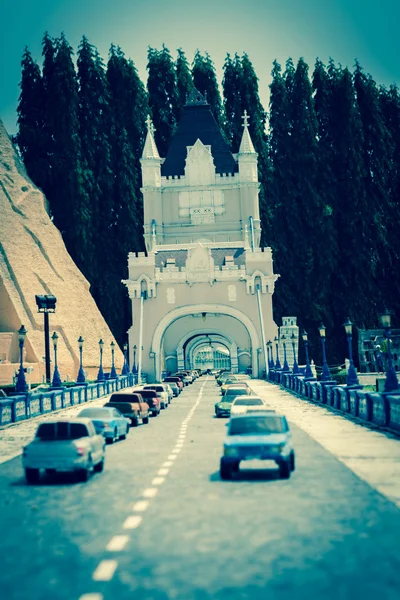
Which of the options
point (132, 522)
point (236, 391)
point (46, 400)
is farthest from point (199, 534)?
point (46, 400)

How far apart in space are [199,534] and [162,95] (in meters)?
95.8

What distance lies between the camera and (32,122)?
310 feet

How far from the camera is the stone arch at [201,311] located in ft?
243

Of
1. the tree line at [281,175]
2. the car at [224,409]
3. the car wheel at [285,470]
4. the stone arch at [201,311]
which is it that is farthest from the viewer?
the tree line at [281,175]

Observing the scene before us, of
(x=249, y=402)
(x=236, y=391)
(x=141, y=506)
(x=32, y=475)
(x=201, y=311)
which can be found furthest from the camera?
(x=201, y=311)

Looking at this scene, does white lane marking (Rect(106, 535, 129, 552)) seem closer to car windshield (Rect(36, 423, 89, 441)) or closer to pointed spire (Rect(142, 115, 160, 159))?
car windshield (Rect(36, 423, 89, 441))

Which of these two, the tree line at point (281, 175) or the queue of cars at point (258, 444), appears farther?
the tree line at point (281, 175)

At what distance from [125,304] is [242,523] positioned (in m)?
80.1

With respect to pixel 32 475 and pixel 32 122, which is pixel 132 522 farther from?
pixel 32 122

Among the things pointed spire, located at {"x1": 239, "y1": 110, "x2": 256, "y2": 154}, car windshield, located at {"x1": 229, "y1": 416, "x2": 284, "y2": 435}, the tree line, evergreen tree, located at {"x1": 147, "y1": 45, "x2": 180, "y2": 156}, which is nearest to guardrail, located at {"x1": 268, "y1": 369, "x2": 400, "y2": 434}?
car windshield, located at {"x1": 229, "y1": 416, "x2": 284, "y2": 435}

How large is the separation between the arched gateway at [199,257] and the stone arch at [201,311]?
9 cm

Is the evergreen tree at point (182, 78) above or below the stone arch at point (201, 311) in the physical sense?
above

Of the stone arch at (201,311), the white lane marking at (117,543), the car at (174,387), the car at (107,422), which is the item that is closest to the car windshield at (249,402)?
the car at (107,422)

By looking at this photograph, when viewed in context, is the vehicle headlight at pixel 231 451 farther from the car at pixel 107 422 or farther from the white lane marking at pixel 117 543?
the car at pixel 107 422
